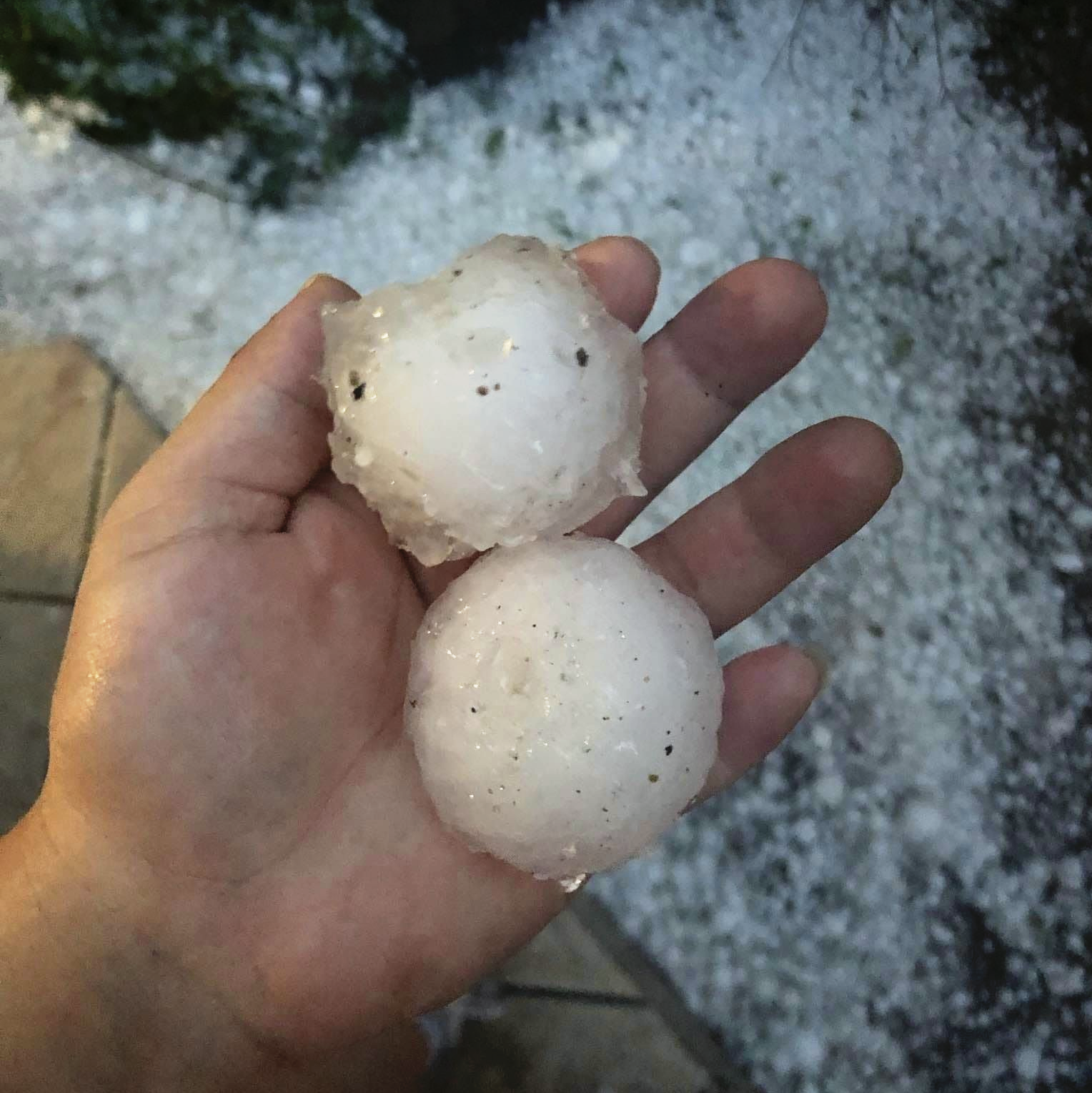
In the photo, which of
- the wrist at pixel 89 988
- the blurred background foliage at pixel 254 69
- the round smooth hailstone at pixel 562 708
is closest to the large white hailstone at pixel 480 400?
the round smooth hailstone at pixel 562 708

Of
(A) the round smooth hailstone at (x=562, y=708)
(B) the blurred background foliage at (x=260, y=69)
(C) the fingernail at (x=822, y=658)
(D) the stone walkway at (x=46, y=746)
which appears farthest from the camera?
(B) the blurred background foliage at (x=260, y=69)

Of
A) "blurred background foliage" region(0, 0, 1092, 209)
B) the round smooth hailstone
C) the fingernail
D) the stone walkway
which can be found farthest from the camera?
"blurred background foliage" region(0, 0, 1092, 209)

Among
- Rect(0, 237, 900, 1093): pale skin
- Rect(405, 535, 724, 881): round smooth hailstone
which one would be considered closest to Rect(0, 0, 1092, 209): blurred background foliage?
Rect(0, 237, 900, 1093): pale skin

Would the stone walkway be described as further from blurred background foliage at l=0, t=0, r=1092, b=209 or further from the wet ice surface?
blurred background foliage at l=0, t=0, r=1092, b=209

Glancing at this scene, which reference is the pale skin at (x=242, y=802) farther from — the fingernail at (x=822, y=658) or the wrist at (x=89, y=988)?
the fingernail at (x=822, y=658)

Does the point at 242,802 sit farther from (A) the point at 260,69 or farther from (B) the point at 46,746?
(A) the point at 260,69

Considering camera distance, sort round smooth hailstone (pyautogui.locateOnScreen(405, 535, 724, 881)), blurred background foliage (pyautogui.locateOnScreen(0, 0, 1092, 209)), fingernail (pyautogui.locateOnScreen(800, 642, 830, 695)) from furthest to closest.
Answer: blurred background foliage (pyautogui.locateOnScreen(0, 0, 1092, 209)), fingernail (pyautogui.locateOnScreen(800, 642, 830, 695)), round smooth hailstone (pyautogui.locateOnScreen(405, 535, 724, 881))
